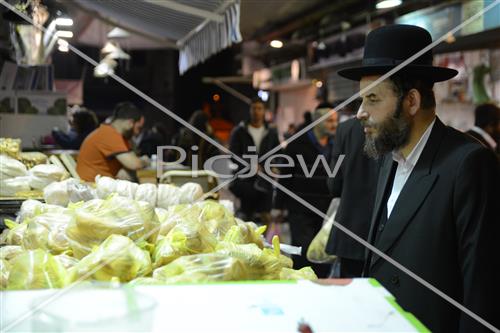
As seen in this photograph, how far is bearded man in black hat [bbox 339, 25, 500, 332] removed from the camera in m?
1.98

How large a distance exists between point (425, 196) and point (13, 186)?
2027 mm

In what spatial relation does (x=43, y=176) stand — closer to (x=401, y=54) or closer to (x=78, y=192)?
(x=78, y=192)

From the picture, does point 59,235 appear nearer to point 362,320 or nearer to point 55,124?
point 362,320

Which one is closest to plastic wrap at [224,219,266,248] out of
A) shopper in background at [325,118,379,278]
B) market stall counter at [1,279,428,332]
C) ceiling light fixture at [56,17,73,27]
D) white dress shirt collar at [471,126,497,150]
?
market stall counter at [1,279,428,332]

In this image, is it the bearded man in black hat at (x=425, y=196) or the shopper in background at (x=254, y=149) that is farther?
the shopper in background at (x=254, y=149)

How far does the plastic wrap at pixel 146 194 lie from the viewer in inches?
110

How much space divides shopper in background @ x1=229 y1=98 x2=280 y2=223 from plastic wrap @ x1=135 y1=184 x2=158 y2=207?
411cm

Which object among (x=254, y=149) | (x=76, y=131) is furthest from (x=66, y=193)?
(x=76, y=131)

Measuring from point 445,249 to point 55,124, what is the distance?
18.6 feet

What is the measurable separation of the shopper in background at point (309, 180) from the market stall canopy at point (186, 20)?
4.39ft

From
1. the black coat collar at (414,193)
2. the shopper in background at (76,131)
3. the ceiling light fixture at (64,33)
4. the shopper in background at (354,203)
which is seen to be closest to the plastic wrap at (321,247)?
the shopper in background at (354,203)

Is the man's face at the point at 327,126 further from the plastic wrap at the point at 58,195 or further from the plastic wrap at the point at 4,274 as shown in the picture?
the plastic wrap at the point at 4,274

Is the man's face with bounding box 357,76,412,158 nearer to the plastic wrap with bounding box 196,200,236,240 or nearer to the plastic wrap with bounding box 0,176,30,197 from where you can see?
the plastic wrap with bounding box 196,200,236,240

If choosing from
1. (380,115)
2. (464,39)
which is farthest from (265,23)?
(380,115)
